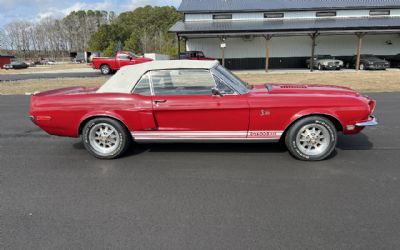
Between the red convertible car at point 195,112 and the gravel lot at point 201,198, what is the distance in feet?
1.17

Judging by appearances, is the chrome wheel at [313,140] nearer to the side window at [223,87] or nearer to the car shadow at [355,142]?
the car shadow at [355,142]

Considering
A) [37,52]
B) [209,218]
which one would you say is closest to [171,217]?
[209,218]

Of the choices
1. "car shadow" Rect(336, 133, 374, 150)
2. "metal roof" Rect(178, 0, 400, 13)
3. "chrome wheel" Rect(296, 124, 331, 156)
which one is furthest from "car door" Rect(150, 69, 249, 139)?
"metal roof" Rect(178, 0, 400, 13)

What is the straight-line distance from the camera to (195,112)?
4.56 meters

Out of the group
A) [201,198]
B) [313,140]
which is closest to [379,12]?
[313,140]

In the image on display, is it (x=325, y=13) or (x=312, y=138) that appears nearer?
(x=312, y=138)

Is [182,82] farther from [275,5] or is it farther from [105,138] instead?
[275,5]

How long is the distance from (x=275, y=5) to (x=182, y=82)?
2742cm

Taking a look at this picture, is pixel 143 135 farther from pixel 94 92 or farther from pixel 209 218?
pixel 209 218

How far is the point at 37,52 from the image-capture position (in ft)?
364

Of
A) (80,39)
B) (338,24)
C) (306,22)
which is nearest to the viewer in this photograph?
(338,24)

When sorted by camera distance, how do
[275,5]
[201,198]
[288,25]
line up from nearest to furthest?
[201,198], [288,25], [275,5]

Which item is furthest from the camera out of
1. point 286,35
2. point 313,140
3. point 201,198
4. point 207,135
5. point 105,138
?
point 286,35

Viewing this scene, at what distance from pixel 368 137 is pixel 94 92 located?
506cm
